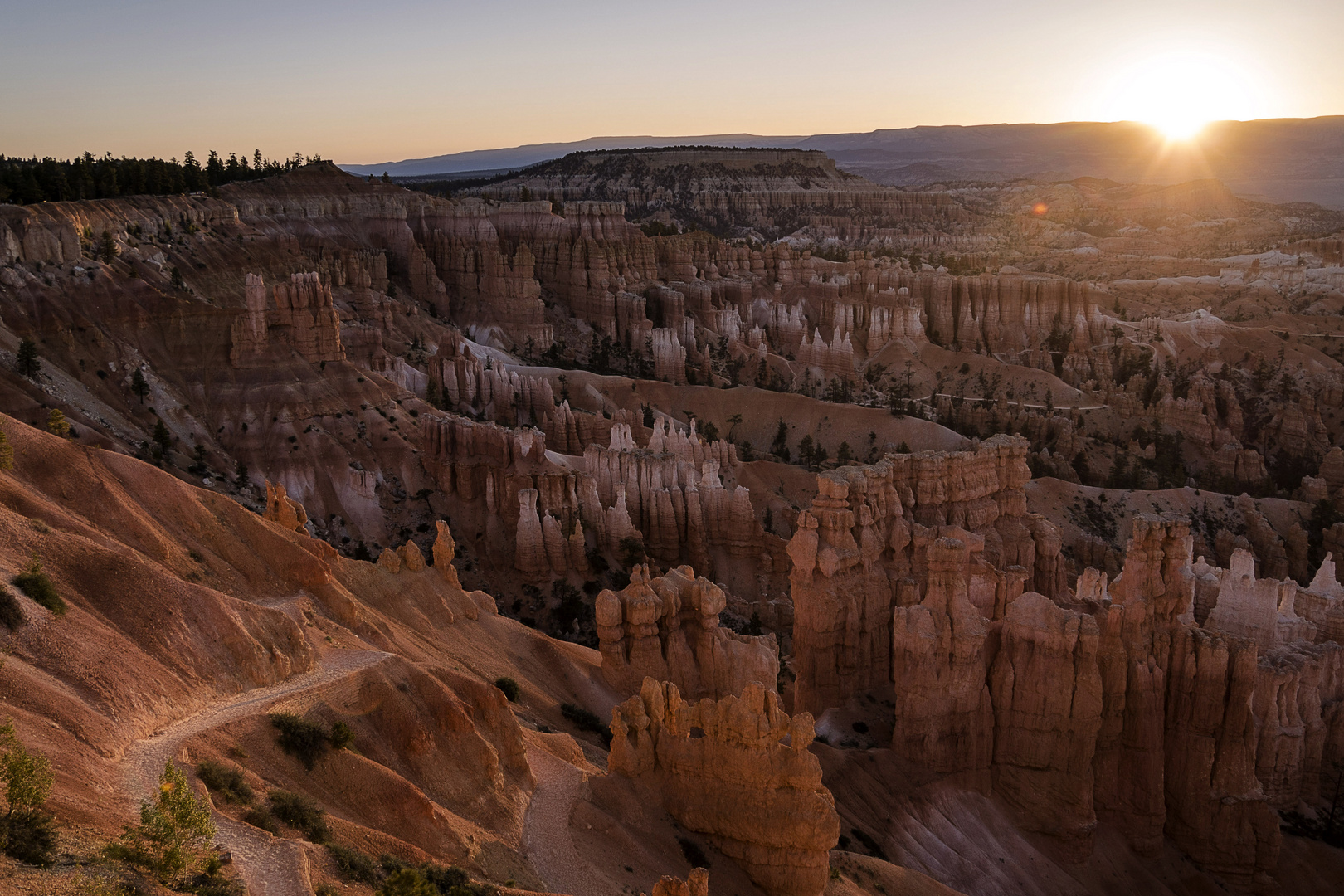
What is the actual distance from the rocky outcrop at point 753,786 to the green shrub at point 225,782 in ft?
26.7

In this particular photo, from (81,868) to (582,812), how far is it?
976 cm

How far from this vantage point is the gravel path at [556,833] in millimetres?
16984

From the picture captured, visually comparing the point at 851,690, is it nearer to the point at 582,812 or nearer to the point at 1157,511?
the point at 582,812

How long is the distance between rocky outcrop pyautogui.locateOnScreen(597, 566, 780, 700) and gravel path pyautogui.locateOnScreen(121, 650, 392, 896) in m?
12.3

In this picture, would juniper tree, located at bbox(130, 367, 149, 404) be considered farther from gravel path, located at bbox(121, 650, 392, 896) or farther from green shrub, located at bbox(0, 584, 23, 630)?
green shrub, located at bbox(0, 584, 23, 630)

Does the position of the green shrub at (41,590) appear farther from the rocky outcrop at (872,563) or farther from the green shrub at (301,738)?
the rocky outcrop at (872,563)

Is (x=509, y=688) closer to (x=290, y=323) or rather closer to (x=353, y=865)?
(x=353, y=865)

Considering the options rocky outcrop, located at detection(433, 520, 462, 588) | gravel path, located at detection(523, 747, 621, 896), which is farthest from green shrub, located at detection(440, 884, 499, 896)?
rocky outcrop, located at detection(433, 520, 462, 588)

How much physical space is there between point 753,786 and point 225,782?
954cm

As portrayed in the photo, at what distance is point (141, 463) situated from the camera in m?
23.1

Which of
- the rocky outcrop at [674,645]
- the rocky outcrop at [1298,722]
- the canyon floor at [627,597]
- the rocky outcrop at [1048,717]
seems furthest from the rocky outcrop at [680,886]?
the rocky outcrop at [1298,722]

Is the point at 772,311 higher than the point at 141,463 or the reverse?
the reverse

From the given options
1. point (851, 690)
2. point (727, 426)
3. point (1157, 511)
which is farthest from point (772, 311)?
point (851, 690)

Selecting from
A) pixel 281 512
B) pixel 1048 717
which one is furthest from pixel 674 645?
pixel 281 512
